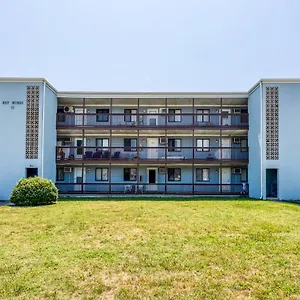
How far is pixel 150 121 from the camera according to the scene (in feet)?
85.4

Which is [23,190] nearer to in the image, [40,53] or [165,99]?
[40,53]

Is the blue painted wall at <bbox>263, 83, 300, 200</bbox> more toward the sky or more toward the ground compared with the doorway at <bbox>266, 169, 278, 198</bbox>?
more toward the sky

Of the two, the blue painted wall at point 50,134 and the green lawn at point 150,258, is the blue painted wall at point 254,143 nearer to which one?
the green lawn at point 150,258

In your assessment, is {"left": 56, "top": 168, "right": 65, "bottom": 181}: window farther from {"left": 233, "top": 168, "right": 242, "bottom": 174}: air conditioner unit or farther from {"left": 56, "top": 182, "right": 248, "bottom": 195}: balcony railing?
{"left": 233, "top": 168, "right": 242, "bottom": 174}: air conditioner unit

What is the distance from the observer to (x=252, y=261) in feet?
23.1

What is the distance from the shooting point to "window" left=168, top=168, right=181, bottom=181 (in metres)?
26.8

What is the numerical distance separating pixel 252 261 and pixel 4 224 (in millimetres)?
10188

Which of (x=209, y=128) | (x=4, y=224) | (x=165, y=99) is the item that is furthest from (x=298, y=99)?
(x=4, y=224)

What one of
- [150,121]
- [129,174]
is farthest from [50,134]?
[150,121]

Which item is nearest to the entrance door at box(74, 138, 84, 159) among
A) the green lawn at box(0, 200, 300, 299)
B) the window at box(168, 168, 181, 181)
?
the window at box(168, 168, 181, 181)

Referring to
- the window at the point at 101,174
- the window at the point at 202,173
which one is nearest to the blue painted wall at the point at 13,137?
the window at the point at 101,174

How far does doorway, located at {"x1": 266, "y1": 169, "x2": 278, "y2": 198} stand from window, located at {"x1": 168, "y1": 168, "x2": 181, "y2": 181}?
813cm

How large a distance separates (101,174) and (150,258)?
2001cm

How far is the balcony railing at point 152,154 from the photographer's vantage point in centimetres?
2442
